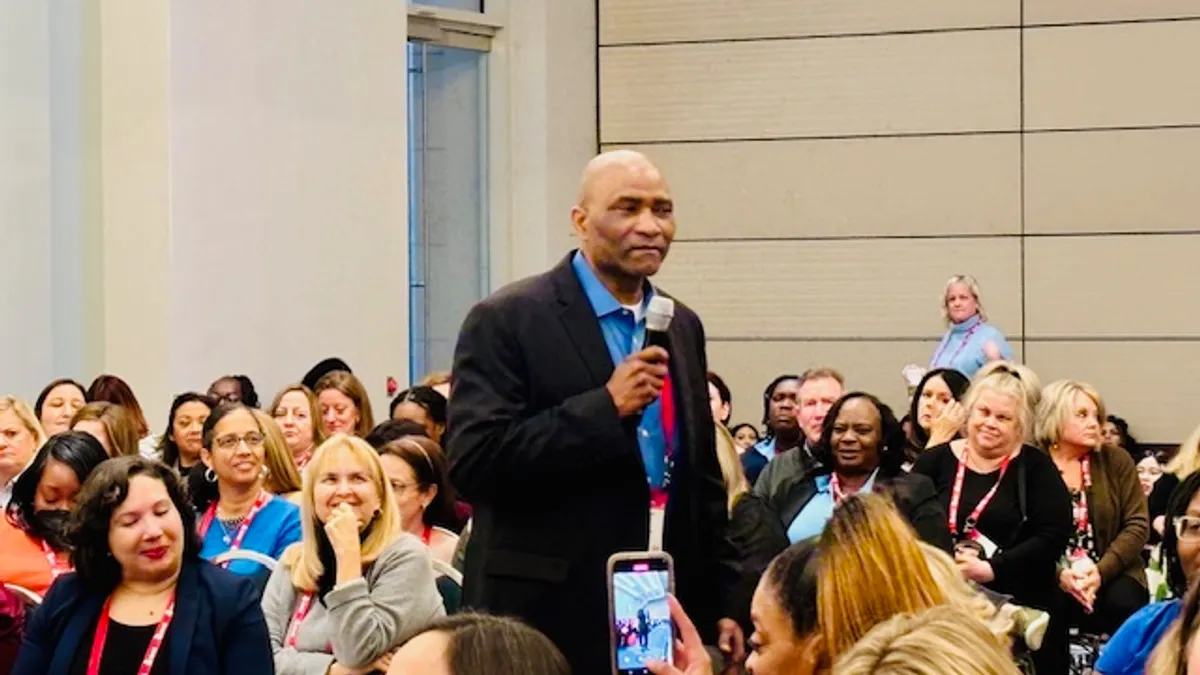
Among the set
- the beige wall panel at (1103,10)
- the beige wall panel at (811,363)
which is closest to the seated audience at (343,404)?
the beige wall panel at (811,363)

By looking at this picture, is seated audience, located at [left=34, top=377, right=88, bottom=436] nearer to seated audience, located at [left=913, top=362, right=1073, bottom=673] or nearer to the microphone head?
seated audience, located at [left=913, top=362, right=1073, bottom=673]

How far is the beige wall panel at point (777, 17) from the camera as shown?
13.4 meters

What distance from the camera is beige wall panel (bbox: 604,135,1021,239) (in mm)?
13320

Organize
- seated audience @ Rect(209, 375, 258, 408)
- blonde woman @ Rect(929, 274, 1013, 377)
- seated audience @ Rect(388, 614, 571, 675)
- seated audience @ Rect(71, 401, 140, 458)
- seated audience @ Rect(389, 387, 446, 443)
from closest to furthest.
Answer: seated audience @ Rect(388, 614, 571, 675) → seated audience @ Rect(71, 401, 140, 458) → seated audience @ Rect(389, 387, 446, 443) → seated audience @ Rect(209, 375, 258, 408) → blonde woman @ Rect(929, 274, 1013, 377)

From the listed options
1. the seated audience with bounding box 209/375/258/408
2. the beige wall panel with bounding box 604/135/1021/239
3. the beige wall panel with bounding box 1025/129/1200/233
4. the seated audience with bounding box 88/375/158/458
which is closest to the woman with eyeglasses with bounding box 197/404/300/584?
the seated audience with bounding box 88/375/158/458

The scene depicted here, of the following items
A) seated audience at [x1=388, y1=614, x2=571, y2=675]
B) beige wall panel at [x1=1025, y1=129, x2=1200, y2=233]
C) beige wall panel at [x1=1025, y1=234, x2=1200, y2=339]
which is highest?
beige wall panel at [x1=1025, y1=129, x2=1200, y2=233]

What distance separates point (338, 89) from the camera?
1201 centimetres

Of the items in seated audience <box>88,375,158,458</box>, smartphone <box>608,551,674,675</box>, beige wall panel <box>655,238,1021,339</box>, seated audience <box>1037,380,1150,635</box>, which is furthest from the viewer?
beige wall panel <box>655,238,1021,339</box>

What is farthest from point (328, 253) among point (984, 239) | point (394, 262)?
point (984, 239)

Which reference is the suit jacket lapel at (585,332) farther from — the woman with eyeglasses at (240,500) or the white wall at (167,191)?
the white wall at (167,191)

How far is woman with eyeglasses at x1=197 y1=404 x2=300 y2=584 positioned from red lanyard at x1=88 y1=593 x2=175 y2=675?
5.56 ft

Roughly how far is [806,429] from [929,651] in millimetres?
6213

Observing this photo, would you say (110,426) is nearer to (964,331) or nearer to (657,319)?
(657,319)

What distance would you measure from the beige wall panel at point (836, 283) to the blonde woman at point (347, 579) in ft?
26.3
